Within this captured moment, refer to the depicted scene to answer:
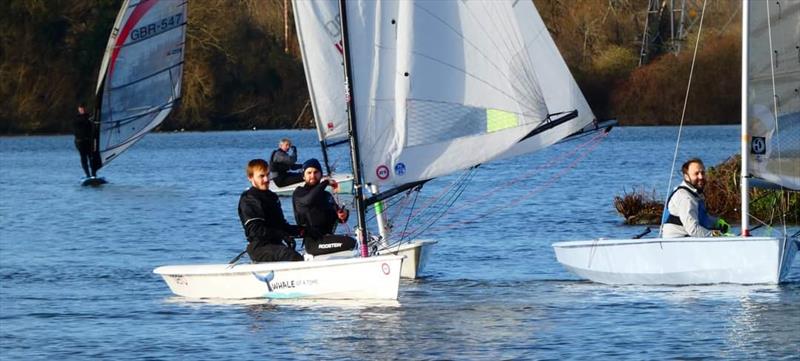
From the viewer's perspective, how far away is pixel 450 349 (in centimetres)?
1407

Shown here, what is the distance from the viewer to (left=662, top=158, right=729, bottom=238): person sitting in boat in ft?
54.6

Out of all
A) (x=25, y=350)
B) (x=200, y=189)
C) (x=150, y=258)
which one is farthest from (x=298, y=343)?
(x=200, y=189)

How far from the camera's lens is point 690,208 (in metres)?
16.6

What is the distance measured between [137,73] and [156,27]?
4.68 ft

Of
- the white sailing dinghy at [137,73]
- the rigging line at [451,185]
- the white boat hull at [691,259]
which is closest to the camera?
the white boat hull at [691,259]

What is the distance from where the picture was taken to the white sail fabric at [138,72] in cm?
4238

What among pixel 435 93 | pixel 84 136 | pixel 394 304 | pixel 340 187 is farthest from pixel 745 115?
pixel 84 136

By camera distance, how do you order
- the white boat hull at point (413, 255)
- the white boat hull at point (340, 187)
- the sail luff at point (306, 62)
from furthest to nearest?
the white boat hull at point (340, 187), the white boat hull at point (413, 255), the sail luff at point (306, 62)

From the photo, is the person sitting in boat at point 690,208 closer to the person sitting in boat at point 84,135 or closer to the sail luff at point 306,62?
the sail luff at point 306,62

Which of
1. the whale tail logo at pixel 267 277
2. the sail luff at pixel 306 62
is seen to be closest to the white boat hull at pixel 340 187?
the sail luff at pixel 306 62

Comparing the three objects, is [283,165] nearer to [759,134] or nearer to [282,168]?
[282,168]

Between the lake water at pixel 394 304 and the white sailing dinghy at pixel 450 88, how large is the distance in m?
1.48

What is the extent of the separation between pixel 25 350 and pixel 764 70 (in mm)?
7747

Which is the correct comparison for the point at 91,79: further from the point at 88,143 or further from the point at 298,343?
the point at 298,343
